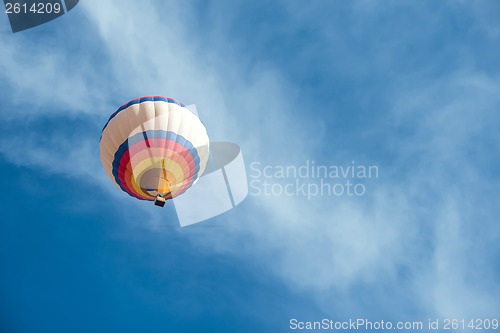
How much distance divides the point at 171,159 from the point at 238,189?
14.9ft

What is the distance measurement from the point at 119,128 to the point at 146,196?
2480 mm

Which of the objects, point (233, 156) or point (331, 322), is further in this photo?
point (331, 322)

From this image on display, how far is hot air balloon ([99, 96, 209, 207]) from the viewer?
12758 mm

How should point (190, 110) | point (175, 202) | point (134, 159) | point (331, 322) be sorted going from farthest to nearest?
point (331, 322), point (175, 202), point (190, 110), point (134, 159)

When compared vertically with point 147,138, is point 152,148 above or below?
below

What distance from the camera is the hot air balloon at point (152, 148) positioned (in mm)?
12758

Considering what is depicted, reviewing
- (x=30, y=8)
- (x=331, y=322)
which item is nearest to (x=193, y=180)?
(x=331, y=322)

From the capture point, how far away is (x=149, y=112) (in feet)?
42.5

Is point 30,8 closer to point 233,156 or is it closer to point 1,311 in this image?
point 233,156

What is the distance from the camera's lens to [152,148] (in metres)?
12.7

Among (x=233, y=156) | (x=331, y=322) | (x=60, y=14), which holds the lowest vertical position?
(x=331, y=322)

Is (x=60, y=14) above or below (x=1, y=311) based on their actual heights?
above

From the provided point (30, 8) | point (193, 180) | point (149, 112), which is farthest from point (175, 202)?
point (30, 8)

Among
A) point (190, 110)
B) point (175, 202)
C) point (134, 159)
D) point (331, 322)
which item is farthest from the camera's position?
point (331, 322)
